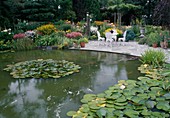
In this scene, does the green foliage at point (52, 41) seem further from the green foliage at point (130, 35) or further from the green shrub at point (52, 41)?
the green foliage at point (130, 35)

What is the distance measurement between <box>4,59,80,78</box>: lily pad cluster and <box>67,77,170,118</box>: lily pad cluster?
1.78m

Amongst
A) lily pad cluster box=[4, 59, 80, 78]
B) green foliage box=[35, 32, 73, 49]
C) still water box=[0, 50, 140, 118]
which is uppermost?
green foliage box=[35, 32, 73, 49]

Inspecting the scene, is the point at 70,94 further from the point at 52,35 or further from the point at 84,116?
the point at 52,35

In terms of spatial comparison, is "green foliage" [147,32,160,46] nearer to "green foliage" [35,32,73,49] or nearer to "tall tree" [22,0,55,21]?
"green foliage" [35,32,73,49]

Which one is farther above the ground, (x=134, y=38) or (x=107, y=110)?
(x=134, y=38)

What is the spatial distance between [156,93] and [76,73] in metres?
2.36

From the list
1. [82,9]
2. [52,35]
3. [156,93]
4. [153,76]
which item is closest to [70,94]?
[156,93]

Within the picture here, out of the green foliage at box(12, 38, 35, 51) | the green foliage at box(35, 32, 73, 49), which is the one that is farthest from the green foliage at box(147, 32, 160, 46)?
the green foliage at box(12, 38, 35, 51)

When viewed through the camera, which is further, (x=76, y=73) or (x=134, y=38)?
(x=134, y=38)

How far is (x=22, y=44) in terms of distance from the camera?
30.2 feet

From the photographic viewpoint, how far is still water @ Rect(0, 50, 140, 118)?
329cm

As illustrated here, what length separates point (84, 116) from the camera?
2.84 metres

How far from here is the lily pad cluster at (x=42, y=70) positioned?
16.6ft

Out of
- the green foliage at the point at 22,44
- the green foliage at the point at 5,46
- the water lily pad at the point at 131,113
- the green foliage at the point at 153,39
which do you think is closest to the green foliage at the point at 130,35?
the green foliage at the point at 153,39
